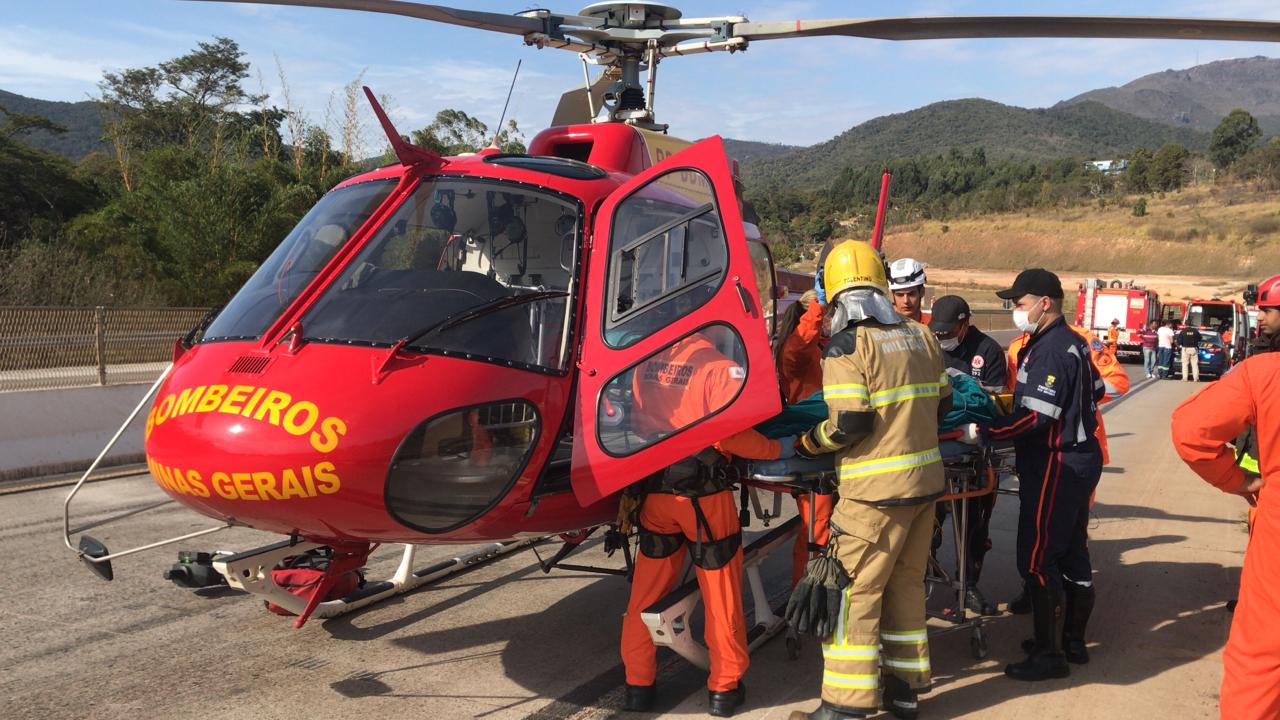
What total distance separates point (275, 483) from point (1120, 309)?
30.6 m

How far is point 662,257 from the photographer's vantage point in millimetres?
4055

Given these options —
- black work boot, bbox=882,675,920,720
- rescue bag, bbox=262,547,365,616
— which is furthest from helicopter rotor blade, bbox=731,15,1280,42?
rescue bag, bbox=262,547,365,616

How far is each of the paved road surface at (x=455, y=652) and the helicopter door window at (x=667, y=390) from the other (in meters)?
1.25

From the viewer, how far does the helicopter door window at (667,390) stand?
3748mm

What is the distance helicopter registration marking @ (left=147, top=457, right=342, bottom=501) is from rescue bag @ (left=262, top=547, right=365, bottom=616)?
3.65 ft

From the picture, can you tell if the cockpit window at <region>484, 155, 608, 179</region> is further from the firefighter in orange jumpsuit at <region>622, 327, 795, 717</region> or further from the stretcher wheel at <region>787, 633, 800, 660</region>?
the stretcher wheel at <region>787, 633, 800, 660</region>

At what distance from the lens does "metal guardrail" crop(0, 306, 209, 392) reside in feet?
29.5

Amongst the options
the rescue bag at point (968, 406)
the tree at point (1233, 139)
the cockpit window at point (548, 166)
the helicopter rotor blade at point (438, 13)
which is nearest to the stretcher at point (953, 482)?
the rescue bag at point (968, 406)

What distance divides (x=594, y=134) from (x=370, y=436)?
2.68m

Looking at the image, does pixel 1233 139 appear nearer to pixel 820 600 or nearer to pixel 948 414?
pixel 948 414

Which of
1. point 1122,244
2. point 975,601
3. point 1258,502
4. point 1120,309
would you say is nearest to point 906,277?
point 975,601

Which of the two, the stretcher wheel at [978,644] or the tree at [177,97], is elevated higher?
the tree at [177,97]

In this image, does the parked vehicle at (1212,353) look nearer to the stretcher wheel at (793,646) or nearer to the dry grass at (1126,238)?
the stretcher wheel at (793,646)

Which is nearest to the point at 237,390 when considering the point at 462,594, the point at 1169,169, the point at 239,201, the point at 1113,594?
the point at 462,594
